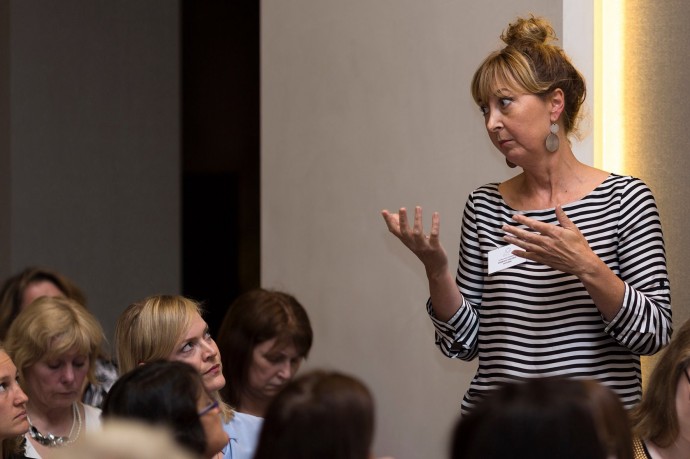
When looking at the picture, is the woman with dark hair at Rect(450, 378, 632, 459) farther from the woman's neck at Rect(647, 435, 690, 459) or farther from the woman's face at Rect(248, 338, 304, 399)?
the woman's face at Rect(248, 338, 304, 399)

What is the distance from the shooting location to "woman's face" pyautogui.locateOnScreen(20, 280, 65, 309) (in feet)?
16.2

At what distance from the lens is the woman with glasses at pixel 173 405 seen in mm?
2229

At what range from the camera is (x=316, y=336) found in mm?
4496

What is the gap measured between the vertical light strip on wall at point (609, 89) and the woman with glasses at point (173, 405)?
1.78 metres

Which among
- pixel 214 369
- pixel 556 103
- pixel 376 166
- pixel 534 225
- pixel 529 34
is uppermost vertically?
pixel 529 34

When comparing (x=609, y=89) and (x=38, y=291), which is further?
(x=38, y=291)

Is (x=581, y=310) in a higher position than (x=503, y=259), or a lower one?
lower

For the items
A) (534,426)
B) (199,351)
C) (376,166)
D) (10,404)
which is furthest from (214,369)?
(534,426)

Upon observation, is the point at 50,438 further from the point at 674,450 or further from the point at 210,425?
the point at 674,450

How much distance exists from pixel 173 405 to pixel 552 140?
1.21m

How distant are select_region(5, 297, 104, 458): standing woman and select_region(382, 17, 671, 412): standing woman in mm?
1445

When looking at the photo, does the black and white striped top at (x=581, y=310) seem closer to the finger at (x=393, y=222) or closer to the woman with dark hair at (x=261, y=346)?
the finger at (x=393, y=222)

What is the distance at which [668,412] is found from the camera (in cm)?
268

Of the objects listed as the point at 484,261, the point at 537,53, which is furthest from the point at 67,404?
the point at 537,53
